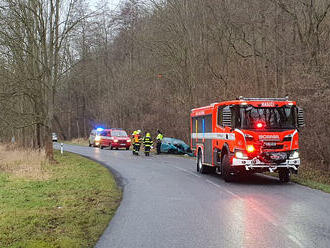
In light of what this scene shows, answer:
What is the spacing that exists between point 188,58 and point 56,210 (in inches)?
991

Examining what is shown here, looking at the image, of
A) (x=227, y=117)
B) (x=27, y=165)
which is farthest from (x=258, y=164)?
(x=27, y=165)

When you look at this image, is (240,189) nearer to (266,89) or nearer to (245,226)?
(245,226)

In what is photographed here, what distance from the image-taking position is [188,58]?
3347 centimetres

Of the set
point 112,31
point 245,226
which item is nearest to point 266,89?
point 245,226

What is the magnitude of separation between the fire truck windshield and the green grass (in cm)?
476

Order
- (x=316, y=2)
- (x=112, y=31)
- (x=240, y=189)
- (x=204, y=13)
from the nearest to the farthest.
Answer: (x=240, y=189) < (x=316, y=2) < (x=204, y=13) < (x=112, y=31)

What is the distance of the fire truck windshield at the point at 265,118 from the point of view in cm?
1420

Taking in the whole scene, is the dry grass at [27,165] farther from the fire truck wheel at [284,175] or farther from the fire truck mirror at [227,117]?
the fire truck wheel at [284,175]

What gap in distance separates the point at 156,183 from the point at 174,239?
309 inches

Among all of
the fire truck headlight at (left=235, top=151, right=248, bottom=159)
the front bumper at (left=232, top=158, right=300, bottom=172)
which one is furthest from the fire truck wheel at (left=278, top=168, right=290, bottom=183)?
the fire truck headlight at (left=235, top=151, right=248, bottom=159)

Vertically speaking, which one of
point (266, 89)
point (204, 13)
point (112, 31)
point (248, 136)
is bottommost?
point (248, 136)

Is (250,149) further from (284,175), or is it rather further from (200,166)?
(200,166)

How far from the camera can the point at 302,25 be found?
2375 cm

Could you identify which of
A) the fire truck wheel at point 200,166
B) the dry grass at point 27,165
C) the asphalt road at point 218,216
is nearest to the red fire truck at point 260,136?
the asphalt road at point 218,216
